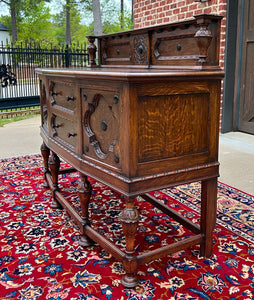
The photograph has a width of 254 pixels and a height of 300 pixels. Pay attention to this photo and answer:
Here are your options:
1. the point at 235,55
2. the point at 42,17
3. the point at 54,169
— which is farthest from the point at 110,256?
the point at 42,17

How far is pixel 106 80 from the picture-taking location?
1739 millimetres

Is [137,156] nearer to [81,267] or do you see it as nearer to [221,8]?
[81,267]

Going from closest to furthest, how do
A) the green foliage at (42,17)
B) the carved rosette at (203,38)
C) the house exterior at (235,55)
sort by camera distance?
the carved rosette at (203,38), the house exterior at (235,55), the green foliage at (42,17)

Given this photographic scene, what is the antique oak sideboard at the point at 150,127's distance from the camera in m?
1.69

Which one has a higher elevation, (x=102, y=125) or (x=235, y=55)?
(x=235, y=55)

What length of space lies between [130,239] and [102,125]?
0.64 m

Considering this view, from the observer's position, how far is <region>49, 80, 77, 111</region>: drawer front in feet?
7.16

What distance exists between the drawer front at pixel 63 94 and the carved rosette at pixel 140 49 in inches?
27.0

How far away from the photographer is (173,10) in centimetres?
568

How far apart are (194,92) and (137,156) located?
1.57 ft

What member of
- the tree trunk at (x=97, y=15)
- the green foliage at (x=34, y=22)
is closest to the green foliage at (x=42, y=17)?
the green foliage at (x=34, y=22)

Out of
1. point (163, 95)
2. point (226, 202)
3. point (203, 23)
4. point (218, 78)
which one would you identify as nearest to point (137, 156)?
point (163, 95)

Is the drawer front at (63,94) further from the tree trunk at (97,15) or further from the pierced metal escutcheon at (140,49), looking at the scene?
the tree trunk at (97,15)

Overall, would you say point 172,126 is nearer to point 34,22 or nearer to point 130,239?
point 130,239
